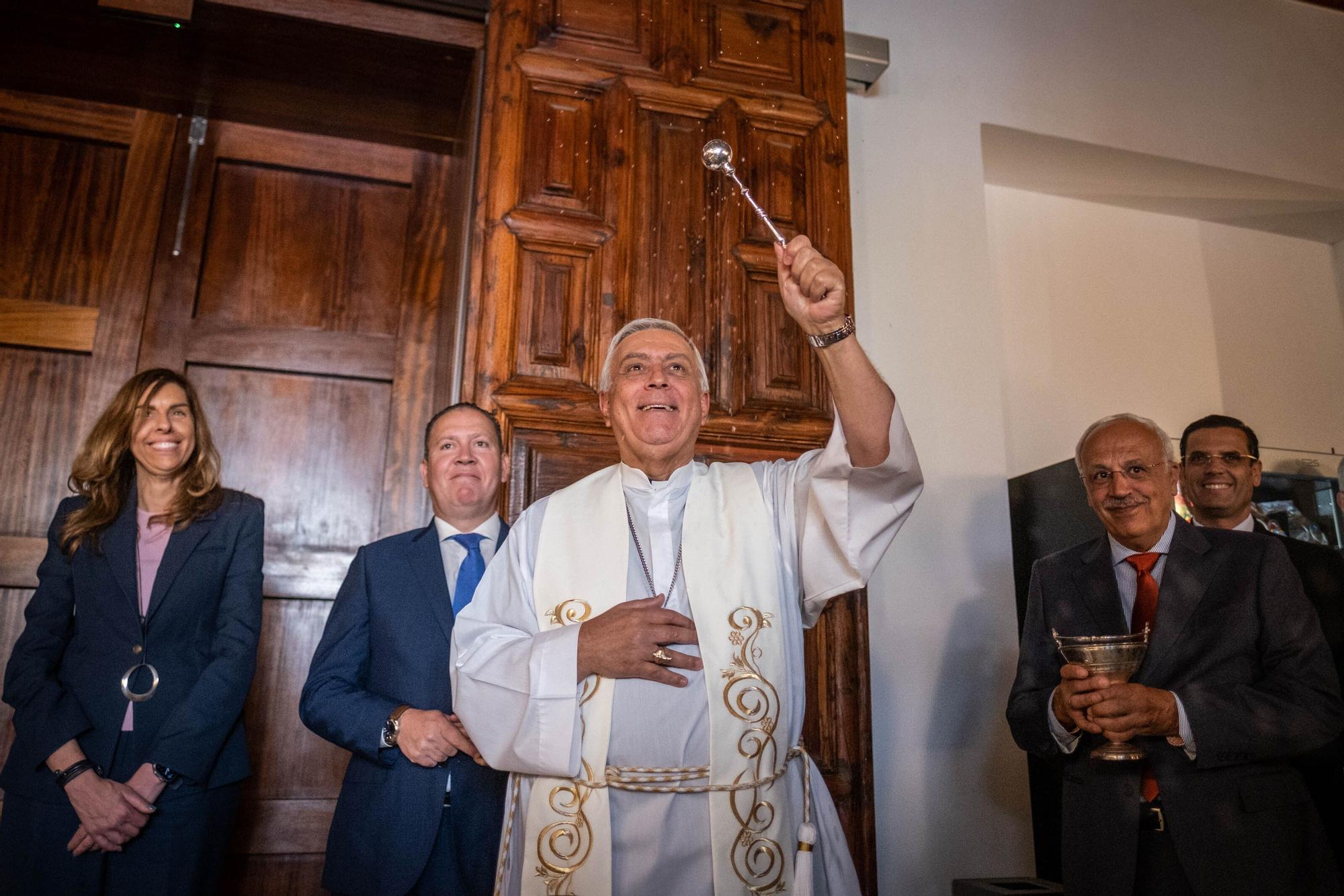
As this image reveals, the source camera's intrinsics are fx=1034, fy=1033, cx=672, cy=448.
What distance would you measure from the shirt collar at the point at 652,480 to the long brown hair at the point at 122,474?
1222 mm

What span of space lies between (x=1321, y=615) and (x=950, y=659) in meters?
1.16

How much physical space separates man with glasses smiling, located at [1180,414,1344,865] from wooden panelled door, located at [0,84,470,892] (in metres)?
2.62

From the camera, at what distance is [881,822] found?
3463mm

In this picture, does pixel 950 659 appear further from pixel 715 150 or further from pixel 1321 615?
pixel 715 150

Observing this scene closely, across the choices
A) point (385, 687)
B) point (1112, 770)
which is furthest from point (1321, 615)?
point (385, 687)

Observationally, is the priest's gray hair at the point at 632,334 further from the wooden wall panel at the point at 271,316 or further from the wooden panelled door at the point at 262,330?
the wooden panelled door at the point at 262,330

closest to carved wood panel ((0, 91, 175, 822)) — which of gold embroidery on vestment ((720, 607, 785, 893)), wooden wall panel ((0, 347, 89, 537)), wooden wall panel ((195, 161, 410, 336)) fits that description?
wooden wall panel ((0, 347, 89, 537))

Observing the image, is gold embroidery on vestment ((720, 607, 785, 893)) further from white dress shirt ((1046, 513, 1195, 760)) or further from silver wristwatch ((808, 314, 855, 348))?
white dress shirt ((1046, 513, 1195, 760))

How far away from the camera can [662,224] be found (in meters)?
3.52

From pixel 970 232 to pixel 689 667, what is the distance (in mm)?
2746

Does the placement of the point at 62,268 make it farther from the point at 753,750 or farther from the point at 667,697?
the point at 753,750

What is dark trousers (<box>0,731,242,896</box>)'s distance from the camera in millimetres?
2455

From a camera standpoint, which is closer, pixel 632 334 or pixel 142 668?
pixel 632 334

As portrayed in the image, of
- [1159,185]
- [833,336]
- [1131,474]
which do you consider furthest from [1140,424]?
[1159,185]
